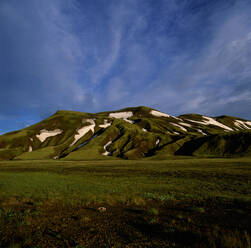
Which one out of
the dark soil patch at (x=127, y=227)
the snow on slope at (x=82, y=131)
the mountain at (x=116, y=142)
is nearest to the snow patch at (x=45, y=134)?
the mountain at (x=116, y=142)

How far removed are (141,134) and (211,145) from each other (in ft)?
197

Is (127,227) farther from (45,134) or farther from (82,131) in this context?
(45,134)

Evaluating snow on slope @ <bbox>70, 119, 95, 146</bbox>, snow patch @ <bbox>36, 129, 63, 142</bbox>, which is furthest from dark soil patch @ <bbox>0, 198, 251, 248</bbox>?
snow patch @ <bbox>36, 129, 63, 142</bbox>

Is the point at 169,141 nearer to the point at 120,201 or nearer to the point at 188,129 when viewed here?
the point at 188,129

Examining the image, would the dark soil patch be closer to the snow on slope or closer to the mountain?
the mountain

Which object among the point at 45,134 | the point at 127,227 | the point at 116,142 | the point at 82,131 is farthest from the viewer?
the point at 45,134

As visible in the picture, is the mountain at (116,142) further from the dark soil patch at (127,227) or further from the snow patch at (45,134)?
the dark soil patch at (127,227)

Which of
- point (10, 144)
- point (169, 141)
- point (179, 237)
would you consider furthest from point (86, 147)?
point (179, 237)

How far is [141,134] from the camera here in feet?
474

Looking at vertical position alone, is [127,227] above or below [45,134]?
below

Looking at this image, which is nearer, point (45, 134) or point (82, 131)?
point (82, 131)

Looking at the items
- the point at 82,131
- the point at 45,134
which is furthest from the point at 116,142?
the point at 45,134

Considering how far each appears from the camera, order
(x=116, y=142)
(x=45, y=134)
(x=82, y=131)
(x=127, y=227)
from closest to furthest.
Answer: (x=127, y=227) < (x=116, y=142) < (x=82, y=131) < (x=45, y=134)

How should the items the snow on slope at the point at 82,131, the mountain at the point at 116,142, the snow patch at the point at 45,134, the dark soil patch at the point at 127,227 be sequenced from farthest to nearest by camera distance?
the snow patch at the point at 45,134 → the snow on slope at the point at 82,131 → the mountain at the point at 116,142 → the dark soil patch at the point at 127,227
